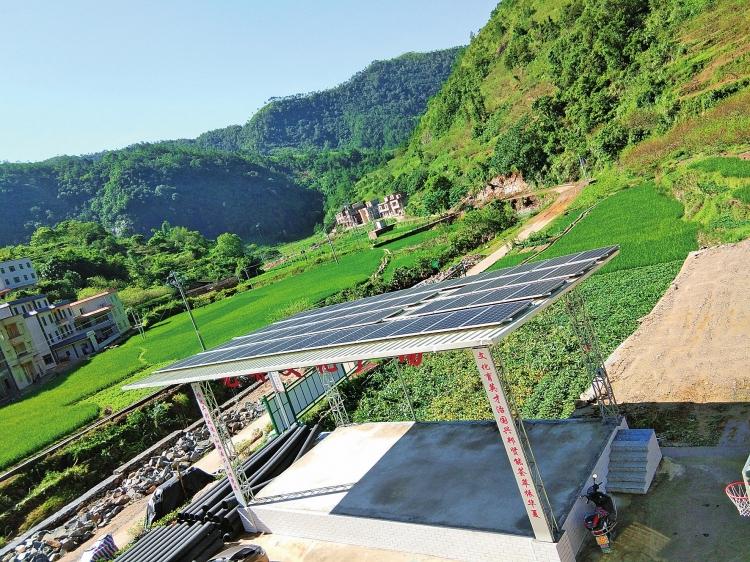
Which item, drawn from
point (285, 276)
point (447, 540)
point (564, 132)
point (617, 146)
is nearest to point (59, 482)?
point (447, 540)

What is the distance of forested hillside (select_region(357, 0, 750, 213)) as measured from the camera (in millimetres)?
48288

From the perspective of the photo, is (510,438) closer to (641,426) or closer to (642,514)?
(642,514)

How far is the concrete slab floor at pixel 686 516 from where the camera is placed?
7980 mm

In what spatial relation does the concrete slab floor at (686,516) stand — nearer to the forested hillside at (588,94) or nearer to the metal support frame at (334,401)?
the metal support frame at (334,401)

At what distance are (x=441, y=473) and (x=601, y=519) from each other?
4202 millimetres

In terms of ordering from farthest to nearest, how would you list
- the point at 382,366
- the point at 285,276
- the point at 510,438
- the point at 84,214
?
1. the point at 84,214
2. the point at 285,276
3. the point at 382,366
4. the point at 510,438

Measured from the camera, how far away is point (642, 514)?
364 inches

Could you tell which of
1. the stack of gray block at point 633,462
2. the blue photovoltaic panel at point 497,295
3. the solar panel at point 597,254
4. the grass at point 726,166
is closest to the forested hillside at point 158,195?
the grass at point 726,166

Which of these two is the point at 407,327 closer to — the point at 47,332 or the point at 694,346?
the point at 694,346

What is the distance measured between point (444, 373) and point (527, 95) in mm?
90474

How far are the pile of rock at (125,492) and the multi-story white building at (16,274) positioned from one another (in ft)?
223

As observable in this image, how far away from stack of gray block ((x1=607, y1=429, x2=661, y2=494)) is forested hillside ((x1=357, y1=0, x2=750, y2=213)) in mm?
36095

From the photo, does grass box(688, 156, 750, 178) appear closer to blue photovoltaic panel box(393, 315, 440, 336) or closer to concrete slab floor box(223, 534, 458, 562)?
blue photovoltaic panel box(393, 315, 440, 336)

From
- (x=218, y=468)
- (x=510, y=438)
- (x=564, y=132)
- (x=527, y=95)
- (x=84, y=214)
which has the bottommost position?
(x=218, y=468)
